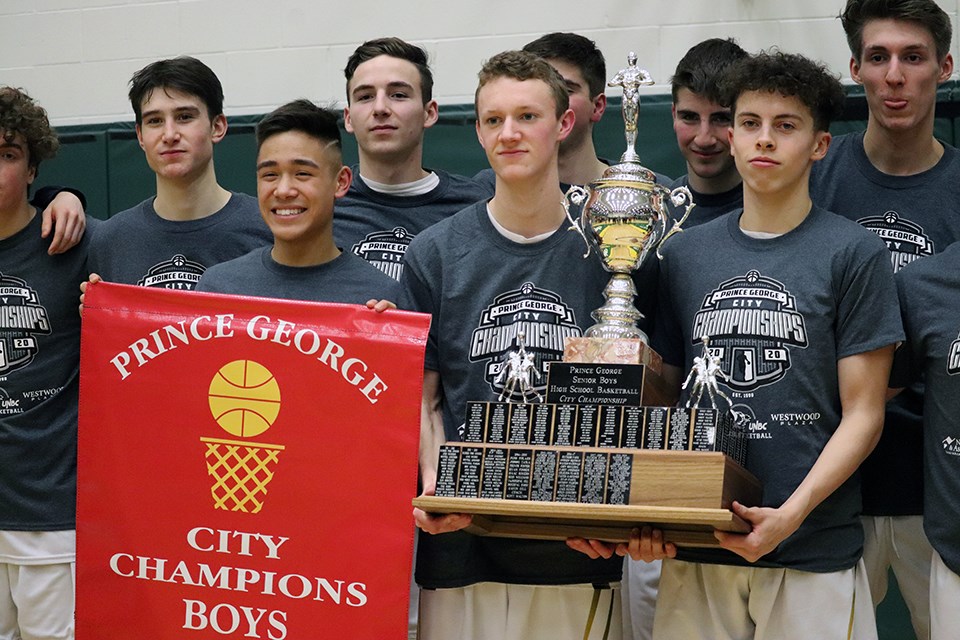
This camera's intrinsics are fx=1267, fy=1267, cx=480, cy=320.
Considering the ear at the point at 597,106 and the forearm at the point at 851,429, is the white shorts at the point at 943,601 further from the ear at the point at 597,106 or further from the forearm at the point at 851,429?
the ear at the point at 597,106

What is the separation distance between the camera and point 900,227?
3143 mm

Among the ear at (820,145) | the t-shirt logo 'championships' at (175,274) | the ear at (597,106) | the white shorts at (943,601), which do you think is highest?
the ear at (597,106)

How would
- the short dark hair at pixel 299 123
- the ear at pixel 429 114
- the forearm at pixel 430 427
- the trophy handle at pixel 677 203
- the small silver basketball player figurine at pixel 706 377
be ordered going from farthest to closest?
1. the ear at pixel 429 114
2. the short dark hair at pixel 299 123
3. the forearm at pixel 430 427
4. the trophy handle at pixel 677 203
5. the small silver basketball player figurine at pixel 706 377

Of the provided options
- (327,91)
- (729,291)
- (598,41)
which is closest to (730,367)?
(729,291)

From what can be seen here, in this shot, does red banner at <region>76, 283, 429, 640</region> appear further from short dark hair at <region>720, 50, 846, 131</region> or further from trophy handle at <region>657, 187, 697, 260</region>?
short dark hair at <region>720, 50, 846, 131</region>

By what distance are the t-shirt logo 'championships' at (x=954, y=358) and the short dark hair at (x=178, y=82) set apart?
2109 millimetres

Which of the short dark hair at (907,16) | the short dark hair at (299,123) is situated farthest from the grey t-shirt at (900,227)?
the short dark hair at (299,123)

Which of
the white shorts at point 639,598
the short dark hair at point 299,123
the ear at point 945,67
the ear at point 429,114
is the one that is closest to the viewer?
the short dark hair at point 299,123

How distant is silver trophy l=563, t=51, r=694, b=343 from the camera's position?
2.79m

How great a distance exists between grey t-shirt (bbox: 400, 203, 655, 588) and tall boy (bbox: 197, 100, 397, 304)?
23 cm

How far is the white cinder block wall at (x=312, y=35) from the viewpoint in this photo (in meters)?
4.68

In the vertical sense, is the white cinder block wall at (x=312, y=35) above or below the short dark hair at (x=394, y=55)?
above

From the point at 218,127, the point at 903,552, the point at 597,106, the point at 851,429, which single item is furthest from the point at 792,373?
the point at 218,127

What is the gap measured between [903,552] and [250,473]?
1.59 m
